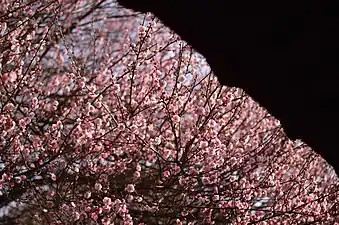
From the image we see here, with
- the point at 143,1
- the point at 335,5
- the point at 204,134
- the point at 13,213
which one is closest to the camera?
the point at 335,5

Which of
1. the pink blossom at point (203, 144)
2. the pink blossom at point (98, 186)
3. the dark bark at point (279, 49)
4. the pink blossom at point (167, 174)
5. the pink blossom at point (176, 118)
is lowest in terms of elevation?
the dark bark at point (279, 49)

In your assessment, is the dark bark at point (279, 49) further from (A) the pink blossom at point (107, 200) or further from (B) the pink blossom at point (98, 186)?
(B) the pink blossom at point (98, 186)

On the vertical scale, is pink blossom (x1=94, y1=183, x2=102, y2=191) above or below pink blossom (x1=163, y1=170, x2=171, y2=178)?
below

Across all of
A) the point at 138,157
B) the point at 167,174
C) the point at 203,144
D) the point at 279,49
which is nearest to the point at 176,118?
the point at 203,144

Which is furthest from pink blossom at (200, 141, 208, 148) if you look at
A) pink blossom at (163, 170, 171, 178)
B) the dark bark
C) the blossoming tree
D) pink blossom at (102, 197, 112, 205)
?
the dark bark

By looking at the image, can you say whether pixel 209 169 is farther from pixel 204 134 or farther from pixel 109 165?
pixel 109 165

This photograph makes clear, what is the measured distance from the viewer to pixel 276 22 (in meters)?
1.11

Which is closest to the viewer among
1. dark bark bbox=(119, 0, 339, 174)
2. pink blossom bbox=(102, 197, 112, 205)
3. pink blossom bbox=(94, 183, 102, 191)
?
dark bark bbox=(119, 0, 339, 174)

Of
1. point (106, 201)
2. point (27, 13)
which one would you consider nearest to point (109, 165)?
point (106, 201)

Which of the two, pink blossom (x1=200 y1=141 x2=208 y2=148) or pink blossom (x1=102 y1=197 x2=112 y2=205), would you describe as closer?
pink blossom (x1=102 y1=197 x2=112 y2=205)

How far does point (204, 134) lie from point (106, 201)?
1.16 metres

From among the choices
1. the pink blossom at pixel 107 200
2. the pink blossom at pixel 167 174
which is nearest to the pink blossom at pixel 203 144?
the pink blossom at pixel 167 174

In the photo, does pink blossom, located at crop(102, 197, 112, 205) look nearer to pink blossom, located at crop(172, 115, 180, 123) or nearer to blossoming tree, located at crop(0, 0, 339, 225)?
blossoming tree, located at crop(0, 0, 339, 225)

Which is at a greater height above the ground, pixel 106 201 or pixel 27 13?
pixel 27 13
